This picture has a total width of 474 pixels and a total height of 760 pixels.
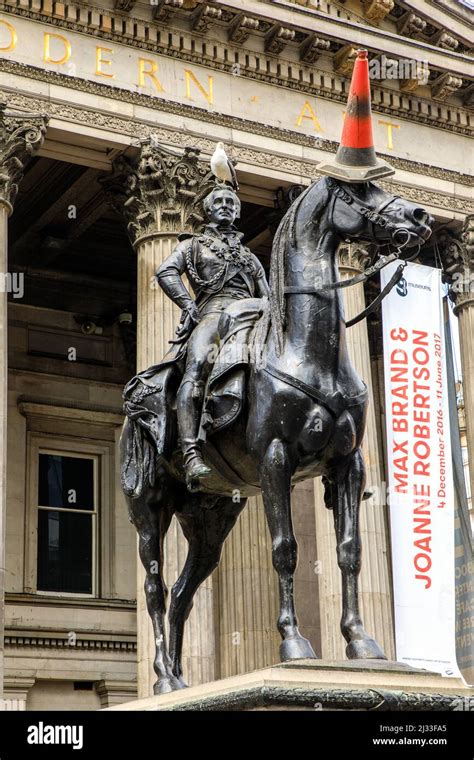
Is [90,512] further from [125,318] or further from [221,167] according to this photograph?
[221,167]

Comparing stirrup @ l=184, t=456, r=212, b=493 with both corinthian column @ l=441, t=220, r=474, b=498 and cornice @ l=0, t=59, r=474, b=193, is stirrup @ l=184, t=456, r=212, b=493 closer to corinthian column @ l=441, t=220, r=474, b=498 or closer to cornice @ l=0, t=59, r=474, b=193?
cornice @ l=0, t=59, r=474, b=193

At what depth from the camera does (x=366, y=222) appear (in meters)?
9.20

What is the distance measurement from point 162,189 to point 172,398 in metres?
11.8

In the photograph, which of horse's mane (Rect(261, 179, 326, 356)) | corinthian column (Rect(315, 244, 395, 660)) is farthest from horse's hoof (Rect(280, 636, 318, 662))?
corinthian column (Rect(315, 244, 395, 660))

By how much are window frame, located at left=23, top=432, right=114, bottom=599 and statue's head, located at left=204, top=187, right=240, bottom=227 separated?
16548mm

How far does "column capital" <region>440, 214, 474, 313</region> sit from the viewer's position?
24906 mm

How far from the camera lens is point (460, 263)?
25.0 metres

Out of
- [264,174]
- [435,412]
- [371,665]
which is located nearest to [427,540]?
[435,412]

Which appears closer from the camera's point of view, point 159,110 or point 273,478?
point 273,478

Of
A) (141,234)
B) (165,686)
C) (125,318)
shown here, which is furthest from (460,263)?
(165,686)

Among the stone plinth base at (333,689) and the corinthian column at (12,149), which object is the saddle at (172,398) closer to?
the stone plinth base at (333,689)

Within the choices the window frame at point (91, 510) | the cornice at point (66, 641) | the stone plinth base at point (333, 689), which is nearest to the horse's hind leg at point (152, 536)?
the stone plinth base at point (333, 689)
